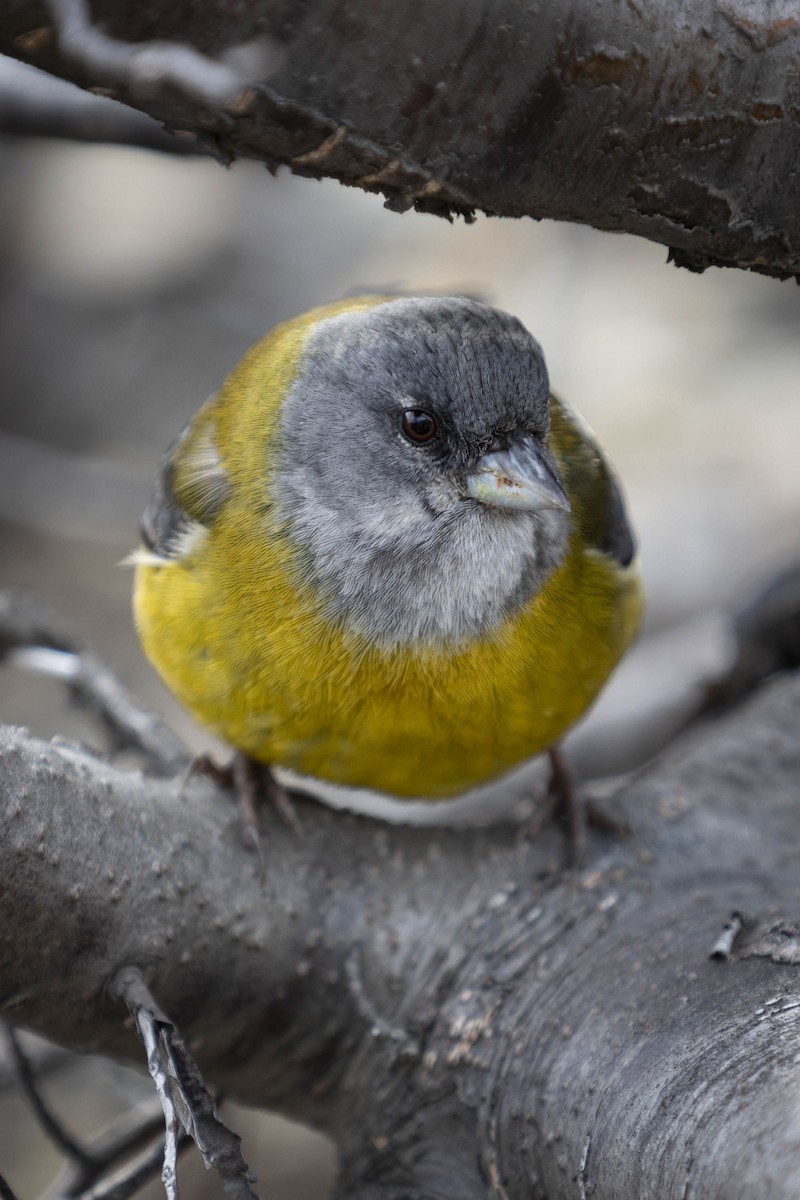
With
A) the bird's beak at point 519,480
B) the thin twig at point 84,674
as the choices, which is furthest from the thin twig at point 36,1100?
the bird's beak at point 519,480

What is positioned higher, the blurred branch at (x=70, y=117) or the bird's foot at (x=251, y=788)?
the blurred branch at (x=70, y=117)

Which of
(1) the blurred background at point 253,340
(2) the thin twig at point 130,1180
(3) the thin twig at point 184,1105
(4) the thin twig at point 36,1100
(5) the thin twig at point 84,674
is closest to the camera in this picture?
(3) the thin twig at point 184,1105

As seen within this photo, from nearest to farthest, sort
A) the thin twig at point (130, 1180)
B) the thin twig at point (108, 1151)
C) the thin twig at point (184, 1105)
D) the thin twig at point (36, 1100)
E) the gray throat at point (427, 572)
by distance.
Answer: the thin twig at point (184, 1105)
the thin twig at point (130, 1180)
the thin twig at point (36, 1100)
the gray throat at point (427, 572)
the thin twig at point (108, 1151)

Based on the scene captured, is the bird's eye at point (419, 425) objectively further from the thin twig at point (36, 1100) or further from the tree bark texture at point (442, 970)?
the thin twig at point (36, 1100)

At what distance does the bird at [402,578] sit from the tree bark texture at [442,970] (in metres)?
0.27

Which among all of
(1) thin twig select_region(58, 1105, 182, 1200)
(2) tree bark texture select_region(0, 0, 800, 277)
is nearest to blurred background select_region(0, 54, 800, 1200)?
(1) thin twig select_region(58, 1105, 182, 1200)

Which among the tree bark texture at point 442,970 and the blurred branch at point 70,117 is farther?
the blurred branch at point 70,117

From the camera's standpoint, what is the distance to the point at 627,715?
4.90 meters

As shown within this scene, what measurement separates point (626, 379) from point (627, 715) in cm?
440

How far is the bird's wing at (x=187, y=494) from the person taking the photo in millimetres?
2963

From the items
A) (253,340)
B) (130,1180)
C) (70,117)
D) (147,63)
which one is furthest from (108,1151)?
(253,340)

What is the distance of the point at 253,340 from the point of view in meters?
9.77

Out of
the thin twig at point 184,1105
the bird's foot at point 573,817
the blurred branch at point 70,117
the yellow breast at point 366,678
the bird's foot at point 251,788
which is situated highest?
the blurred branch at point 70,117

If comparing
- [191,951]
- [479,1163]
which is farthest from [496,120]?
[479,1163]
